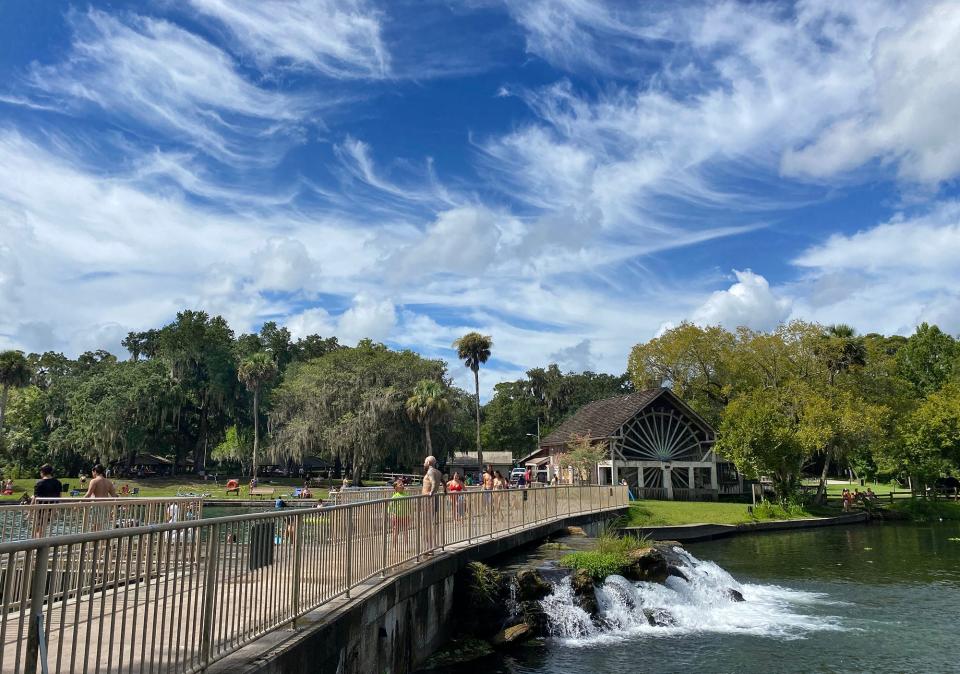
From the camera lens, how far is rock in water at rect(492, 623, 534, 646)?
1354 centimetres

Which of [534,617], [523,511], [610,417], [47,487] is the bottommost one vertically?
[534,617]

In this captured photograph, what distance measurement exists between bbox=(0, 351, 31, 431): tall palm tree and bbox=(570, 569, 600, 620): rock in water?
61.5 meters

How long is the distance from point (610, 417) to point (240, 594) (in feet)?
151

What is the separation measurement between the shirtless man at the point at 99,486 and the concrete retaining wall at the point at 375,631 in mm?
5325

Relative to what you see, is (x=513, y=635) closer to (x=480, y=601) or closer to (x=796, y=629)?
(x=480, y=601)

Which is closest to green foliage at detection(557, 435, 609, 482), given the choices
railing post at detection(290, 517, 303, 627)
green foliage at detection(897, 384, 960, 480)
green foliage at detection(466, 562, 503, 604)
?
green foliage at detection(897, 384, 960, 480)

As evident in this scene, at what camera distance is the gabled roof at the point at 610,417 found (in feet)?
159

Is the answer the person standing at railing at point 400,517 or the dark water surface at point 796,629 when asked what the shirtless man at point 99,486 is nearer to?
the person standing at railing at point 400,517

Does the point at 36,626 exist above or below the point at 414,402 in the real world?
below

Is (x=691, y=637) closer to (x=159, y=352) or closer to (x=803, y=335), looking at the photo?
(x=803, y=335)

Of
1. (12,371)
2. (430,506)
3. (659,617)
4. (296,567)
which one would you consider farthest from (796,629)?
(12,371)

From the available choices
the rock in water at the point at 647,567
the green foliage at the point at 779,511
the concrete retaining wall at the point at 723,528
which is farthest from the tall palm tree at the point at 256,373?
the rock in water at the point at 647,567

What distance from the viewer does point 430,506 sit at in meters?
13.2

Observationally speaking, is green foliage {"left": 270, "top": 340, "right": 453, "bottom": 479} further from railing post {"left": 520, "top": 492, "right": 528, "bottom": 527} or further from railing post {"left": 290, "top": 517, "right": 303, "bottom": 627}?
railing post {"left": 290, "top": 517, "right": 303, "bottom": 627}
